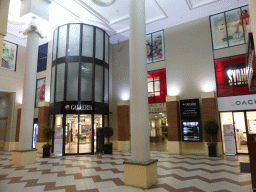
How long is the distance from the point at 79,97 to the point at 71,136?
85.7 inches

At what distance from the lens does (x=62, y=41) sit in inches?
442

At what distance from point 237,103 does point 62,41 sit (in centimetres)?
1025

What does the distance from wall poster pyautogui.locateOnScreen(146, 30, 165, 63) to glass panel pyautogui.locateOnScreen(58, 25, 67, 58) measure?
5.24m

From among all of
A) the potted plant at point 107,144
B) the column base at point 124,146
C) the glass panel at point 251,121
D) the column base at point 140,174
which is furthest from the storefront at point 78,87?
the glass panel at point 251,121

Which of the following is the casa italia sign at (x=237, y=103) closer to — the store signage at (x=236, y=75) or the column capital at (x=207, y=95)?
the column capital at (x=207, y=95)

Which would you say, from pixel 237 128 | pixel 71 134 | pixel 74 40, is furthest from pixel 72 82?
pixel 237 128

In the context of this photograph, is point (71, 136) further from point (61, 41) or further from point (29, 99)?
point (61, 41)

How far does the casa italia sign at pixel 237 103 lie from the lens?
28.0 ft

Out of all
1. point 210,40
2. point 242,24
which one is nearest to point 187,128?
point 210,40

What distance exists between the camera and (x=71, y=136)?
10062 millimetres

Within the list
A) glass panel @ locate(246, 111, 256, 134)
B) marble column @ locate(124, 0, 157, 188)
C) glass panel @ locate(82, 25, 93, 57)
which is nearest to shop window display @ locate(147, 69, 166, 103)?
glass panel @ locate(82, 25, 93, 57)

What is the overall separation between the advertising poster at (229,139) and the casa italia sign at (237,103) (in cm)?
88

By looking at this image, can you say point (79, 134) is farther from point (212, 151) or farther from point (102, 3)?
point (102, 3)

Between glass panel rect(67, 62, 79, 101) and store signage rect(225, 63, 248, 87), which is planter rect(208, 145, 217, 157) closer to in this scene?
store signage rect(225, 63, 248, 87)
